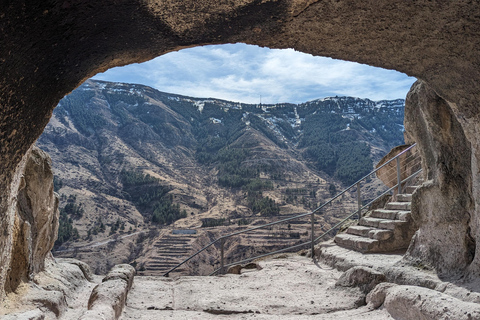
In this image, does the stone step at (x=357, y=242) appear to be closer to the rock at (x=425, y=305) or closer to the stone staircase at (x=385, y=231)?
the stone staircase at (x=385, y=231)

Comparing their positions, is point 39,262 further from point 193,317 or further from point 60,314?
point 193,317

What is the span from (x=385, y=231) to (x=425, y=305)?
3445 millimetres

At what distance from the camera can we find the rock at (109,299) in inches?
118

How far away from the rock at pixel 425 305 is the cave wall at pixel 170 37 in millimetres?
1576

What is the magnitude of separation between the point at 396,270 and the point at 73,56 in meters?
4.22

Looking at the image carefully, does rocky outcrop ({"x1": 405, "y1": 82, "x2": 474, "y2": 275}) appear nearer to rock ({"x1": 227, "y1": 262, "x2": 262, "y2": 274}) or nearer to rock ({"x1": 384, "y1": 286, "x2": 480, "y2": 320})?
rock ({"x1": 384, "y1": 286, "x2": 480, "y2": 320})

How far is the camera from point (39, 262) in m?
4.46

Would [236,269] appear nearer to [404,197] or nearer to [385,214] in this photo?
[385,214]

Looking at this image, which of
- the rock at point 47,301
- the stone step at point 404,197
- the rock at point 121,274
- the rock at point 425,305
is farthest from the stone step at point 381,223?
the rock at point 47,301

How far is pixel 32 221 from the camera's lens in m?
4.24

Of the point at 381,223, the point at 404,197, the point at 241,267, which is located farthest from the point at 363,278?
the point at 241,267

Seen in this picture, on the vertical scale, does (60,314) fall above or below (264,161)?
below

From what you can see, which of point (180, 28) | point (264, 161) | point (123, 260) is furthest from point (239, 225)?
point (180, 28)

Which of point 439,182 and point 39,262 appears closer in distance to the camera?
point 439,182
